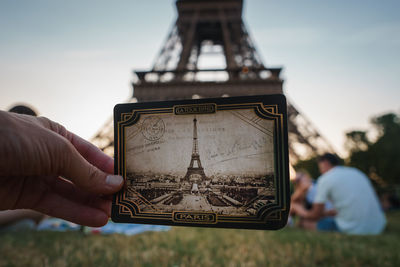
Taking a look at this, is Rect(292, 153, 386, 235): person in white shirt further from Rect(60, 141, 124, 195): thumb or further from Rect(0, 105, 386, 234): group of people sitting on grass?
Rect(60, 141, 124, 195): thumb

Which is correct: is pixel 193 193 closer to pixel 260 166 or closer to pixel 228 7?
pixel 260 166

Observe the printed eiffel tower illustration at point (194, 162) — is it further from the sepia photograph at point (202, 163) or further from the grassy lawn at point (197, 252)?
the grassy lawn at point (197, 252)

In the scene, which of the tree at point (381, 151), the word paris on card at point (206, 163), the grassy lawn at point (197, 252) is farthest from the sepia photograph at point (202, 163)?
the tree at point (381, 151)

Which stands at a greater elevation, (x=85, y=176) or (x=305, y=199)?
(x=85, y=176)

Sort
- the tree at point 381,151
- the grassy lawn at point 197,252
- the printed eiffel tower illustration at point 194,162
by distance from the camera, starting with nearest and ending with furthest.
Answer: the printed eiffel tower illustration at point 194,162 < the grassy lawn at point 197,252 < the tree at point 381,151

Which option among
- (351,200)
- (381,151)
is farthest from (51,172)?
(381,151)

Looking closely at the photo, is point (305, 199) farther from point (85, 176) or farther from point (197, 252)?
point (85, 176)
